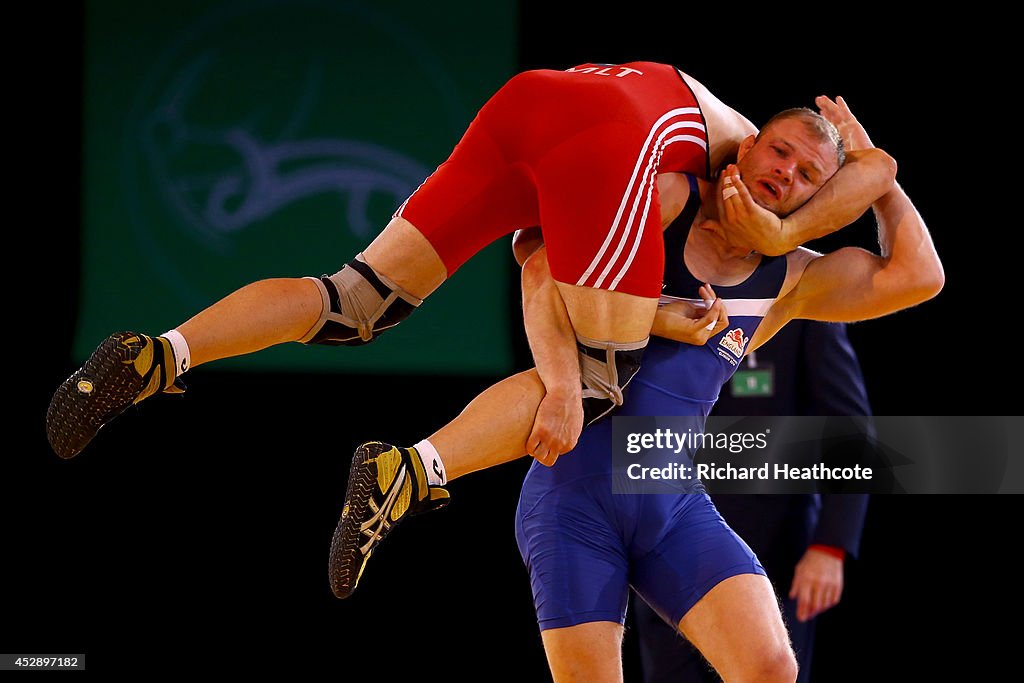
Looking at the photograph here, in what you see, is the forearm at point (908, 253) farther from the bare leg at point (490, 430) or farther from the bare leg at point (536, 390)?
the bare leg at point (490, 430)

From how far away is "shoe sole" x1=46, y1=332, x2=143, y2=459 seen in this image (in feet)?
7.52

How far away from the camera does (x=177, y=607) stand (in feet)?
14.3

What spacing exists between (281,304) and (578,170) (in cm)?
61

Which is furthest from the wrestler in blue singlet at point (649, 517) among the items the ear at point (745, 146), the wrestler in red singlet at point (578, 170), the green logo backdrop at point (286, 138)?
the green logo backdrop at point (286, 138)

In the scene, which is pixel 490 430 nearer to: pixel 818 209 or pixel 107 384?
pixel 107 384

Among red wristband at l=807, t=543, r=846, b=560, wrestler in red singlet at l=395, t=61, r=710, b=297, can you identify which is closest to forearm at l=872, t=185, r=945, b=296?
wrestler in red singlet at l=395, t=61, r=710, b=297

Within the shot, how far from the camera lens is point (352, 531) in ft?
7.62

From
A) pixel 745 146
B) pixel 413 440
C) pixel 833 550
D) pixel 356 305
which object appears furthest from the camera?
pixel 413 440

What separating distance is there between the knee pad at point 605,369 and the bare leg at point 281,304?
1.22 feet

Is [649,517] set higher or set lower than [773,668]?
higher

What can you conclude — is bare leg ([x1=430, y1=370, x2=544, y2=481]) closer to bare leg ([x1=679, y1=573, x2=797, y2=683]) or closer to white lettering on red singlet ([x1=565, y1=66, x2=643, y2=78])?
bare leg ([x1=679, y1=573, x2=797, y2=683])

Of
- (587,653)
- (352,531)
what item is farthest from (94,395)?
(587,653)

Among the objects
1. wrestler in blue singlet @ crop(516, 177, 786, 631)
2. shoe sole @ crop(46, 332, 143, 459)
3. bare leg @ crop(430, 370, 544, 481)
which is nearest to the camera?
shoe sole @ crop(46, 332, 143, 459)

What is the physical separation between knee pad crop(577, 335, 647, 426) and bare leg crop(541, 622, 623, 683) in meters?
0.42
